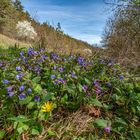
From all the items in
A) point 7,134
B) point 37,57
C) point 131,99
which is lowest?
point 7,134

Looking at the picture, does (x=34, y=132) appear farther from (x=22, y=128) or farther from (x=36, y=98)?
(x=36, y=98)

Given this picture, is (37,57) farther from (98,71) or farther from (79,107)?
(79,107)

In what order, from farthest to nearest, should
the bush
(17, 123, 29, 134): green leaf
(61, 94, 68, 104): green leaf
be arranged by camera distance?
the bush → (61, 94, 68, 104): green leaf → (17, 123, 29, 134): green leaf

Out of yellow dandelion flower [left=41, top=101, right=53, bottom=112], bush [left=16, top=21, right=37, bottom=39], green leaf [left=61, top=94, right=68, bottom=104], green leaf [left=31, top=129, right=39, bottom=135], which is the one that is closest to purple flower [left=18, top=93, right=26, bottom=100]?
yellow dandelion flower [left=41, top=101, right=53, bottom=112]

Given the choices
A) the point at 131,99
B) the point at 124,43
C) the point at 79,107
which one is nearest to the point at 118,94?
the point at 131,99

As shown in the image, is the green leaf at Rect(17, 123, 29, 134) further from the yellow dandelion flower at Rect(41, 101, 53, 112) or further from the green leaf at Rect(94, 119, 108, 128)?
the green leaf at Rect(94, 119, 108, 128)

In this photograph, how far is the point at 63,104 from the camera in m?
4.07

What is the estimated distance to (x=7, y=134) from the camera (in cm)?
368

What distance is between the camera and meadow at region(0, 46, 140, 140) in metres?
3.67

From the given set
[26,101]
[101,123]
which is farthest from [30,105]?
[101,123]

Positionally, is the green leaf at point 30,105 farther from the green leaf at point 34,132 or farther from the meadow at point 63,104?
the green leaf at point 34,132

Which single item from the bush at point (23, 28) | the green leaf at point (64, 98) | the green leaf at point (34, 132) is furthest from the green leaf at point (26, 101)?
the bush at point (23, 28)

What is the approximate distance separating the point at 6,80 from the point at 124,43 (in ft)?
22.8

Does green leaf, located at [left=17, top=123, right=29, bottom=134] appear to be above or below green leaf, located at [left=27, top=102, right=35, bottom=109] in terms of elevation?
below
